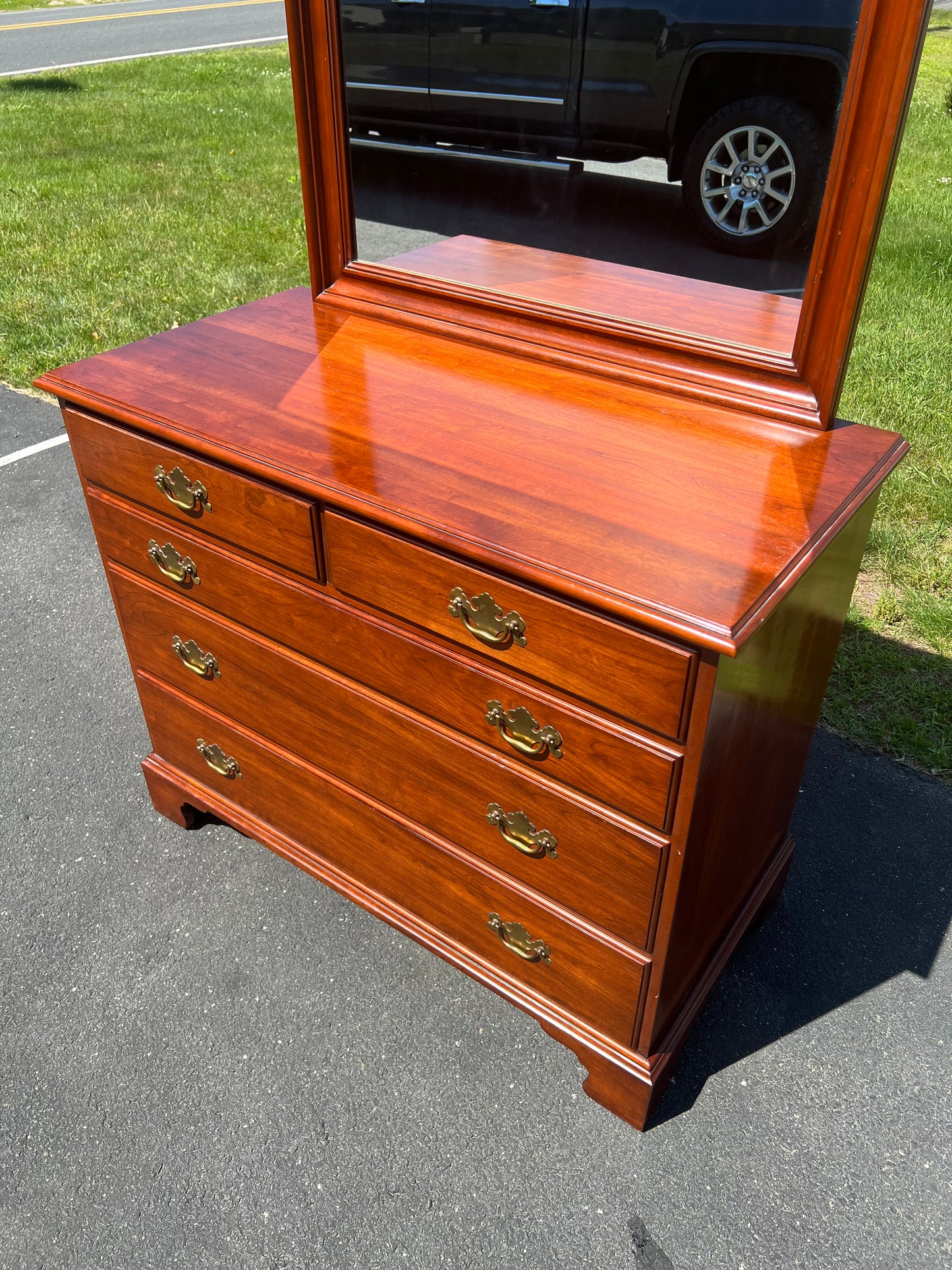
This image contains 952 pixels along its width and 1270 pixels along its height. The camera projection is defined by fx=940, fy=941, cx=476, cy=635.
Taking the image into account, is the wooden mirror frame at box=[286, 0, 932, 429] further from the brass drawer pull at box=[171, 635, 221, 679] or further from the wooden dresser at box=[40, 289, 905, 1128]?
the brass drawer pull at box=[171, 635, 221, 679]

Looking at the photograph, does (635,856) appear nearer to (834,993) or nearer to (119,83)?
(834,993)

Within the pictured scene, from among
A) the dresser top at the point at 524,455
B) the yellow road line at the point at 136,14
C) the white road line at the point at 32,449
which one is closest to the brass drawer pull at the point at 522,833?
the dresser top at the point at 524,455

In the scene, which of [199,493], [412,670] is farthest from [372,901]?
[199,493]

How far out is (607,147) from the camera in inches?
67.7

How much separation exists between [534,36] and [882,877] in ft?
6.70

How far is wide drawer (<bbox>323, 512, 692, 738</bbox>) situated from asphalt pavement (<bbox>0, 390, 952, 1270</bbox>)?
3.23ft

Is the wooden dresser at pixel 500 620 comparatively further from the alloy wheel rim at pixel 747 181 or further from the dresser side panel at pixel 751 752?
the alloy wheel rim at pixel 747 181

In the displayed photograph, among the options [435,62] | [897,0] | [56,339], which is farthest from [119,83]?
[897,0]

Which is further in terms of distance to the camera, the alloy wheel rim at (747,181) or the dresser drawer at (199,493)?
the dresser drawer at (199,493)

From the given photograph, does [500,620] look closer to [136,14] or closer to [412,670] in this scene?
[412,670]

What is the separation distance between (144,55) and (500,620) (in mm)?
13696

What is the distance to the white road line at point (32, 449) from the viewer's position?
13.6 ft

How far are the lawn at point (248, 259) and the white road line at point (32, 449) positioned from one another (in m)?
0.69

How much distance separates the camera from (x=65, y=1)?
54.9 feet
